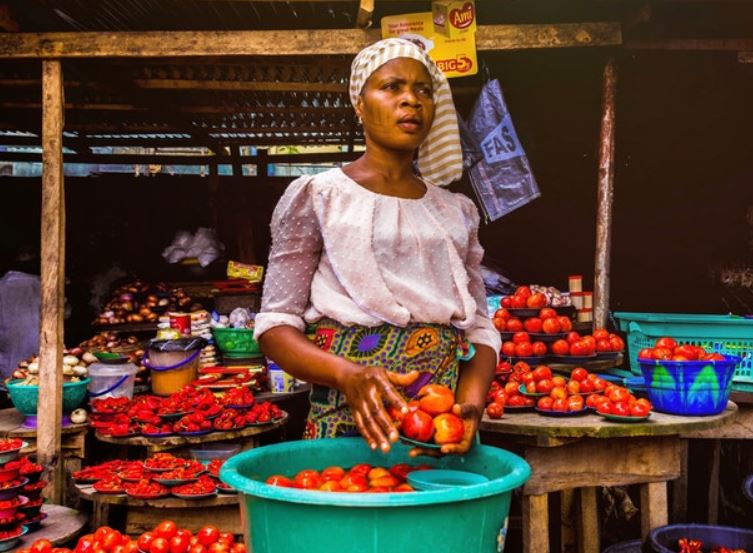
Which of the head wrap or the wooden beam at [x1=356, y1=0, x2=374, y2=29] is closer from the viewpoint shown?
the head wrap

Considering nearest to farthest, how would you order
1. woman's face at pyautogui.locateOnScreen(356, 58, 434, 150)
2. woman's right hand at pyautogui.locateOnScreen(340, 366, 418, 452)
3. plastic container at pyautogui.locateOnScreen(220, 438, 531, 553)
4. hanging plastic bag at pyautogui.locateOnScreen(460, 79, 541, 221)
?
1. plastic container at pyautogui.locateOnScreen(220, 438, 531, 553)
2. woman's right hand at pyautogui.locateOnScreen(340, 366, 418, 452)
3. woman's face at pyautogui.locateOnScreen(356, 58, 434, 150)
4. hanging plastic bag at pyautogui.locateOnScreen(460, 79, 541, 221)

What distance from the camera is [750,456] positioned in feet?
16.8

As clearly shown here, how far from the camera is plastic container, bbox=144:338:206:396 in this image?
605cm

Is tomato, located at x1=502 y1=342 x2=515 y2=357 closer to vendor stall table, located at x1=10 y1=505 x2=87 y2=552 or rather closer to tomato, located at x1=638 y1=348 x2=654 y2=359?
tomato, located at x1=638 y1=348 x2=654 y2=359

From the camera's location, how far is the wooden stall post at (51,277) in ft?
15.7

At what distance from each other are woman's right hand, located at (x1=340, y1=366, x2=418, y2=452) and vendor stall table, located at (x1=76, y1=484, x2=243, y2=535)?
282 cm

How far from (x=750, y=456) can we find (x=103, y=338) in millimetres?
5478

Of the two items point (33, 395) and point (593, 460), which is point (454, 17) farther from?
point (33, 395)

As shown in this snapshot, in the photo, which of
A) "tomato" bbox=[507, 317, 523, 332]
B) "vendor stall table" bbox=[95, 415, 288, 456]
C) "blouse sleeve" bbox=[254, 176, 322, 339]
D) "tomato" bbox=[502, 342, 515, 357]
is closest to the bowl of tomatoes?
"tomato" bbox=[502, 342, 515, 357]

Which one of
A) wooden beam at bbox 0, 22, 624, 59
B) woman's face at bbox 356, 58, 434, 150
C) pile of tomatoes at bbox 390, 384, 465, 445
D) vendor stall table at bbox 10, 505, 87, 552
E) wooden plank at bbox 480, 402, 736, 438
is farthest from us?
wooden beam at bbox 0, 22, 624, 59

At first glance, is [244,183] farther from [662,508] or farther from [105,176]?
[662,508]

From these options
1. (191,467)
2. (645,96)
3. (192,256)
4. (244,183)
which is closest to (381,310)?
(191,467)

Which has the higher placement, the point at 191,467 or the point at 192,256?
the point at 192,256

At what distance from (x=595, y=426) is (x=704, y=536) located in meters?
0.70
